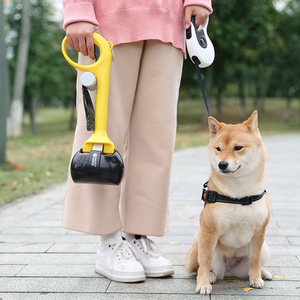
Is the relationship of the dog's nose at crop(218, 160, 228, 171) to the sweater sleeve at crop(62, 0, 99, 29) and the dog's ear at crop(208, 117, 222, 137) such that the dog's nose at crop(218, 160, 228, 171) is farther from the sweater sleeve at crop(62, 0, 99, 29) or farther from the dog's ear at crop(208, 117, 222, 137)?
the sweater sleeve at crop(62, 0, 99, 29)

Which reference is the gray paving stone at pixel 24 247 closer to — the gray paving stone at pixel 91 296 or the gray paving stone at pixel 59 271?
the gray paving stone at pixel 59 271

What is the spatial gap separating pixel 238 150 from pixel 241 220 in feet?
1.14

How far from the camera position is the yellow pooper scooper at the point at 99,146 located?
2014mm

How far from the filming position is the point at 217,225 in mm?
2164

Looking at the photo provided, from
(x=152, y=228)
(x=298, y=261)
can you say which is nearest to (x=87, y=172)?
(x=152, y=228)

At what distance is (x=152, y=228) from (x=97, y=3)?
1259 mm

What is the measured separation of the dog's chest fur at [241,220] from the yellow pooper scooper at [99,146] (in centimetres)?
56


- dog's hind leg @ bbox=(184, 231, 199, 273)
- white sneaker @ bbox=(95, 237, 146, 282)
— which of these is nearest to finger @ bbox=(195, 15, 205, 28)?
dog's hind leg @ bbox=(184, 231, 199, 273)

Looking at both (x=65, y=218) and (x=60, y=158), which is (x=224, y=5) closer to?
(x=60, y=158)

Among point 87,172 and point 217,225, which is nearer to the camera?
point 87,172

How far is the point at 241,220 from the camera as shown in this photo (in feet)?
7.04

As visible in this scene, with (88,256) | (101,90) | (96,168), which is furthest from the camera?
(88,256)

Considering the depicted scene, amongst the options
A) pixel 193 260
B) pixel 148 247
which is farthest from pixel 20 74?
pixel 193 260

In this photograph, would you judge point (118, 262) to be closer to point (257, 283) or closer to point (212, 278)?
point (212, 278)
